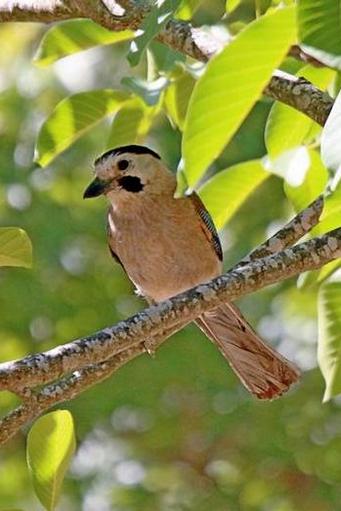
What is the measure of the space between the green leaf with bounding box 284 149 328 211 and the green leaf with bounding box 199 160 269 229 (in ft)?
0.22

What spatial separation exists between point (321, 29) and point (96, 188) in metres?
2.70

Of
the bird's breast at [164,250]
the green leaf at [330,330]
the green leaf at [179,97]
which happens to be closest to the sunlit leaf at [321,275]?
the green leaf at [330,330]

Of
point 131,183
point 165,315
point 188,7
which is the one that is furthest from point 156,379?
point 188,7

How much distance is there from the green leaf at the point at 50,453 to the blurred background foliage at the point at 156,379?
2.80 meters

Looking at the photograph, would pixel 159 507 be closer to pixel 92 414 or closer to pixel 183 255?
pixel 92 414

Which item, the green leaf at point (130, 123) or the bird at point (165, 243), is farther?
the bird at point (165, 243)

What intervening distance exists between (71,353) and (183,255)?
1.81 m

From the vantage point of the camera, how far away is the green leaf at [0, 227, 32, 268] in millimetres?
2477

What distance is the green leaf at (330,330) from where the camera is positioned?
2.49 m

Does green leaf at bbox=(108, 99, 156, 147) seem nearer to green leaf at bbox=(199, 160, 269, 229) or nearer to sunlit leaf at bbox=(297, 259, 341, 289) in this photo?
green leaf at bbox=(199, 160, 269, 229)

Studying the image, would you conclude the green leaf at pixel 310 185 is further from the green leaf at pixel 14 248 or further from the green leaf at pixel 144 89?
the green leaf at pixel 144 89

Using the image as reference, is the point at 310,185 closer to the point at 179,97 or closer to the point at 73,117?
the point at 179,97

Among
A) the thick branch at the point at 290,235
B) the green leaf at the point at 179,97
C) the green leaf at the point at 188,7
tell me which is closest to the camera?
the green leaf at the point at 188,7

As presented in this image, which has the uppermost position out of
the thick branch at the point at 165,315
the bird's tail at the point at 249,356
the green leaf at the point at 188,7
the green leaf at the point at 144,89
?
the green leaf at the point at 144,89
